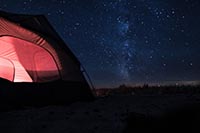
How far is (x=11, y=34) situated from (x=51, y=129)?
397cm

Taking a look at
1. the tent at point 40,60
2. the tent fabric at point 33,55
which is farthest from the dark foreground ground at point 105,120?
the tent fabric at point 33,55

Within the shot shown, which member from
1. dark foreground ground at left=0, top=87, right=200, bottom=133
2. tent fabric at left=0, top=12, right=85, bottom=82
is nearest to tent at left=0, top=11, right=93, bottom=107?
tent fabric at left=0, top=12, right=85, bottom=82

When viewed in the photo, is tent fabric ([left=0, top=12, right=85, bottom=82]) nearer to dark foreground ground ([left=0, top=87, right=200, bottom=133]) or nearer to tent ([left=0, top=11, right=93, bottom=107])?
tent ([left=0, top=11, right=93, bottom=107])

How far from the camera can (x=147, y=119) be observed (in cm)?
388

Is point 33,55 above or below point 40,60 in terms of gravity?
above

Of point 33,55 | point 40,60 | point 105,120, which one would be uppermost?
point 33,55

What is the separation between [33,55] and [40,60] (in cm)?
22

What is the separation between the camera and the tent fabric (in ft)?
29.9

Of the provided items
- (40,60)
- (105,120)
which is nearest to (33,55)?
(40,60)

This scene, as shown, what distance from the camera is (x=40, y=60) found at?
9336 mm

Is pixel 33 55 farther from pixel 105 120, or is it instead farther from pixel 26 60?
pixel 105 120

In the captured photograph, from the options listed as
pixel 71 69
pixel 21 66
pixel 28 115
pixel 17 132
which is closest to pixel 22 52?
pixel 21 66

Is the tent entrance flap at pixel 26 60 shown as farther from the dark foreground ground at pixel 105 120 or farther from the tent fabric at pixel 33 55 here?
the dark foreground ground at pixel 105 120

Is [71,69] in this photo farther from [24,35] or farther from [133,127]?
[133,127]
